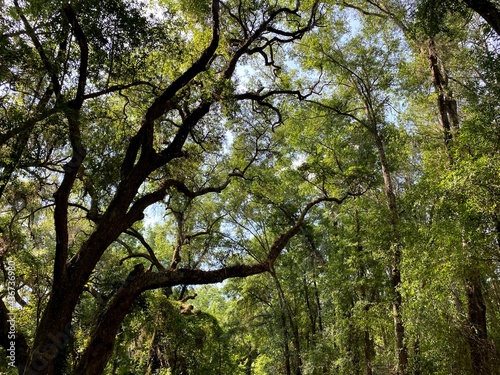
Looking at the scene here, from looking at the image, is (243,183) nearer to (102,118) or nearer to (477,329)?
(102,118)

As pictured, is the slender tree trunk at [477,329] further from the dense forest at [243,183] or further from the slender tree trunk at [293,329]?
the slender tree trunk at [293,329]

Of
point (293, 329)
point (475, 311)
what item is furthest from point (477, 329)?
point (293, 329)

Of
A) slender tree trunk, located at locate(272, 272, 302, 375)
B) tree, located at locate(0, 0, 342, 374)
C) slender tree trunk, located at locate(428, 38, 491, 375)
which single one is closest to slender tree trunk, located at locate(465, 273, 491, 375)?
slender tree trunk, located at locate(428, 38, 491, 375)

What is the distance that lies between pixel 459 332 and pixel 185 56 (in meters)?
7.26

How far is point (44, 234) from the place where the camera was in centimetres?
1112

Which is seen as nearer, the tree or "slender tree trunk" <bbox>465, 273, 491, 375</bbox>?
the tree

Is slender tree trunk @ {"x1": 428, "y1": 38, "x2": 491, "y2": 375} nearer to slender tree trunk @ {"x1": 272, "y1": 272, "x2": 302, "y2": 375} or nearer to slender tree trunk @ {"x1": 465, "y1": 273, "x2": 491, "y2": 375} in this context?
slender tree trunk @ {"x1": 465, "y1": 273, "x2": 491, "y2": 375}

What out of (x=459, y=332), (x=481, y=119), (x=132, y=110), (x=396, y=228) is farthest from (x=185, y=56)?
(x=459, y=332)

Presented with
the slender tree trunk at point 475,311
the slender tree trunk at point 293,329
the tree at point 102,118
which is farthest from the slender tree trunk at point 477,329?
the slender tree trunk at point 293,329

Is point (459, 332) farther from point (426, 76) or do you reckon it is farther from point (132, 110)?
point (132, 110)

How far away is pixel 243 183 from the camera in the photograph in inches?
453

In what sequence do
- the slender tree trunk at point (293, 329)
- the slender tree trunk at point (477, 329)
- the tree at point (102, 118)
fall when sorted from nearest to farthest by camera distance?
the tree at point (102, 118), the slender tree trunk at point (477, 329), the slender tree trunk at point (293, 329)

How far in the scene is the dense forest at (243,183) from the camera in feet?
16.9

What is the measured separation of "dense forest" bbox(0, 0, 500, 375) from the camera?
5156 millimetres
